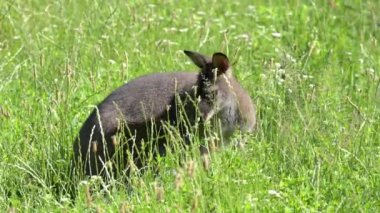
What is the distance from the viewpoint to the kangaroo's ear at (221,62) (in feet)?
23.5

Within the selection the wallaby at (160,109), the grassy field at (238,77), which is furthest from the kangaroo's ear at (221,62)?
the grassy field at (238,77)

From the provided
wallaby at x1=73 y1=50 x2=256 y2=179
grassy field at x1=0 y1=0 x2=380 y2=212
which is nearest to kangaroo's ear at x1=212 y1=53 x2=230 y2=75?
wallaby at x1=73 y1=50 x2=256 y2=179

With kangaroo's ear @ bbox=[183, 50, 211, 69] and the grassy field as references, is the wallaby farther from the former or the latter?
the grassy field

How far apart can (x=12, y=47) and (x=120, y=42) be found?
93 cm

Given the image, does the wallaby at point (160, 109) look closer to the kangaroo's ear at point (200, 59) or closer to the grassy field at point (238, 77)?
the kangaroo's ear at point (200, 59)

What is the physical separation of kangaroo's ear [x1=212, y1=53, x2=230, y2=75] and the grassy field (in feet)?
1.37

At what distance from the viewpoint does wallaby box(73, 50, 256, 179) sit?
687cm

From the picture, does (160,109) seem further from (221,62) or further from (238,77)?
(238,77)

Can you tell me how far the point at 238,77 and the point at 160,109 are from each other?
1379mm

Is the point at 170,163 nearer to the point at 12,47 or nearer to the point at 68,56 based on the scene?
the point at 68,56

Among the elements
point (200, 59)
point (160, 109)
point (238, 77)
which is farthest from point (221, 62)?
point (238, 77)

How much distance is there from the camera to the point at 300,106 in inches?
285

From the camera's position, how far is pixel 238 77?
8.32m

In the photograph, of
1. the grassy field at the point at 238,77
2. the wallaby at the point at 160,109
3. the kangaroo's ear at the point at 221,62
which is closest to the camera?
the grassy field at the point at 238,77
